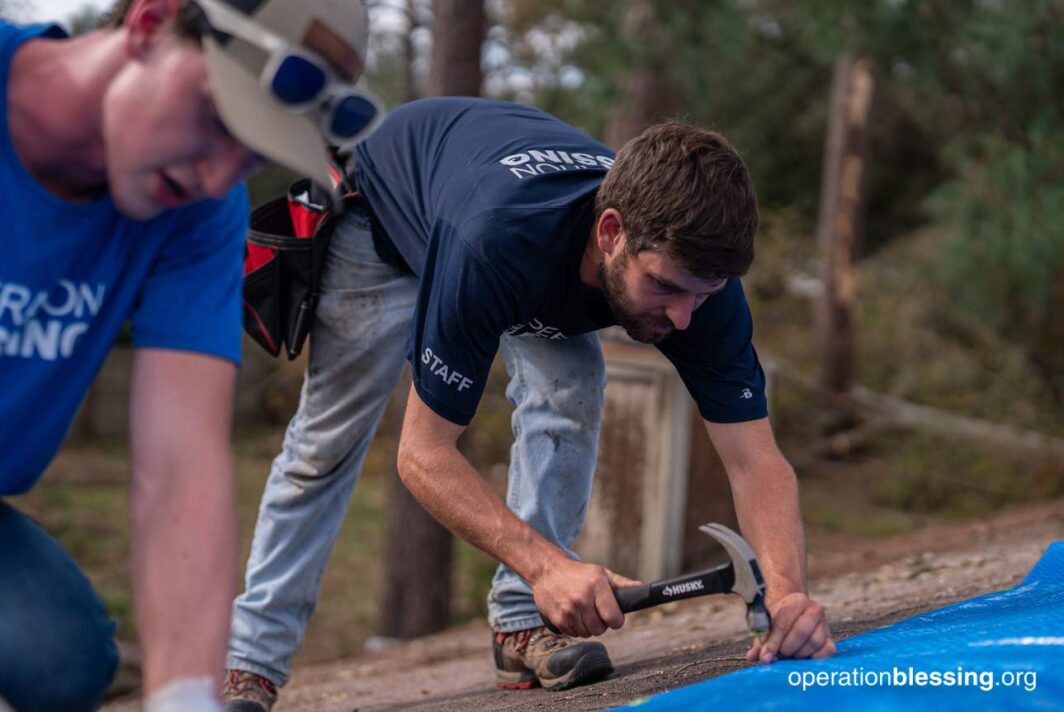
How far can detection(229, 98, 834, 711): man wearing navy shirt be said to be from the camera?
246cm

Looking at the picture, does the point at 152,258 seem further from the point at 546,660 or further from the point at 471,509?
the point at 546,660

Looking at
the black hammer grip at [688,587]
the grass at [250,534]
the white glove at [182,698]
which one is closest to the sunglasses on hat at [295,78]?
the white glove at [182,698]

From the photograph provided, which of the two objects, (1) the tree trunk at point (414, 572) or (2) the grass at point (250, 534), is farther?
(2) the grass at point (250, 534)

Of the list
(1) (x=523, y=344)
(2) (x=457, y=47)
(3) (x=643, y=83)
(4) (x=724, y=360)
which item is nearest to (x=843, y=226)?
(3) (x=643, y=83)

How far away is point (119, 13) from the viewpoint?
66.7 inches

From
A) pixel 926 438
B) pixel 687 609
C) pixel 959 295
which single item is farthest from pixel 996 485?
pixel 687 609

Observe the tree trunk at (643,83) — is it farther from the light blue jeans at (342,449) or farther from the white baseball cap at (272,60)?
the white baseball cap at (272,60)

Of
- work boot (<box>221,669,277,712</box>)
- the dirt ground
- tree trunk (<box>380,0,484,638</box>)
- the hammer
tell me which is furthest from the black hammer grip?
tree trunk (<box>380,0,484,638</box>)

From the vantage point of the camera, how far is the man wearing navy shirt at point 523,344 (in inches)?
Answer: 96.8

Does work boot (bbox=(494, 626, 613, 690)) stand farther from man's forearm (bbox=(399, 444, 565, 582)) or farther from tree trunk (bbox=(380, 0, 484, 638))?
tree trunk (bbox=(380, 0, 484, 638))

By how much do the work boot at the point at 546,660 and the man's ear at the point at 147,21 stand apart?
1.86m

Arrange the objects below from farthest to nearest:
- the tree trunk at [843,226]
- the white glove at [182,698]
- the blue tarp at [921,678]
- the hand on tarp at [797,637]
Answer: the tree trunk at [843,226], the hand on tarp at [797,637], the blue tarp at [921,678], the white glove at [182,698]

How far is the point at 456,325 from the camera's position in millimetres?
2494

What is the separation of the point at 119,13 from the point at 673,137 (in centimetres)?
123
